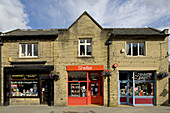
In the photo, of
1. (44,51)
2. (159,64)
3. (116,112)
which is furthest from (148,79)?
(44,51)

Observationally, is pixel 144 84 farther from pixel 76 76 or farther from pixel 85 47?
pixel 85 47

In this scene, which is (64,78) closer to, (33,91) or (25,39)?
(33,91)

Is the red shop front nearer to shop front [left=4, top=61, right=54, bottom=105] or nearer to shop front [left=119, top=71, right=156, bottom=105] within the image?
shop front [left=4, top=61, right=54, bottom=105]

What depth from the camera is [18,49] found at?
10.1 meters

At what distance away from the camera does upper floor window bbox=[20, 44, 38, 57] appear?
402 inches

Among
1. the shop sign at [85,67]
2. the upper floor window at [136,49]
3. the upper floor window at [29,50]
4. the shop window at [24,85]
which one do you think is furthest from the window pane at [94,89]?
the upper floor window at [29,50]

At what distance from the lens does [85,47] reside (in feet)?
32.8

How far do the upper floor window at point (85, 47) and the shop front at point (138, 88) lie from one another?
11.6 feet

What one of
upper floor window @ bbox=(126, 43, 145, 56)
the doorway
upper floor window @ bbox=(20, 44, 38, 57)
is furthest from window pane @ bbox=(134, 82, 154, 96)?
upper floor window @ bbox=(20, 44, 38, 57)

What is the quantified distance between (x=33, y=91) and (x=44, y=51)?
12.6 ft

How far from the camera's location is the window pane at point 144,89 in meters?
9.76

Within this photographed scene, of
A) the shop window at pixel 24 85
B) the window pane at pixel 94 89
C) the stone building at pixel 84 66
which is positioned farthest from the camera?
the window pane at pixel 94 89

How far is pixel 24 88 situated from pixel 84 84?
5.60 meters

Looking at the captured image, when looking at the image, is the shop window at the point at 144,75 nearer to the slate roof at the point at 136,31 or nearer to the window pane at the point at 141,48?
the window pane at the point at 141,48
